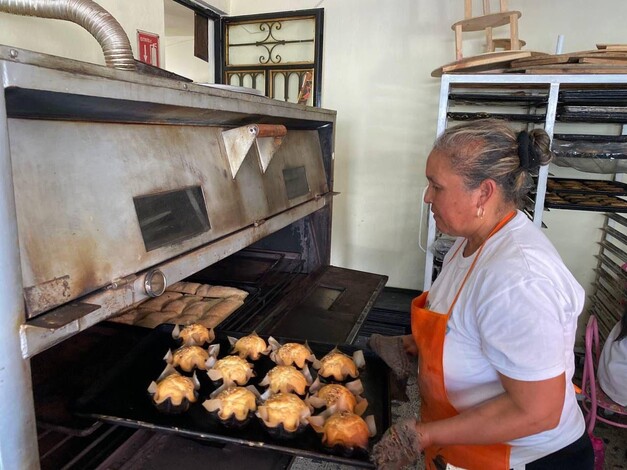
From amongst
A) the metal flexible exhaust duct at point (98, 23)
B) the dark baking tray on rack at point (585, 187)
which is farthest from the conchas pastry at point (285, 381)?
the dark baking tray on rack at point (585, 187)

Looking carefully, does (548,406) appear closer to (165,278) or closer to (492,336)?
(492,336)

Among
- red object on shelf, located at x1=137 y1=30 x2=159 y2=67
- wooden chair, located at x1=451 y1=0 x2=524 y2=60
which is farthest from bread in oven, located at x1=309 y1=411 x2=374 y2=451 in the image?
wooden chair, located at x1=451 y1=0 x2=524 y2=60

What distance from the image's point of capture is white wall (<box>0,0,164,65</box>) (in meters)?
1.72

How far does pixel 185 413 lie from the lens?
126cm

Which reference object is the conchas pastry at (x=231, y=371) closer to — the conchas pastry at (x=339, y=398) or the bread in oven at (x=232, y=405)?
the bread in oven at (x=232, y=405)

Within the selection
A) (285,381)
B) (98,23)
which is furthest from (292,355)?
(98,23)

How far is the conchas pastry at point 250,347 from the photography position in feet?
5.06

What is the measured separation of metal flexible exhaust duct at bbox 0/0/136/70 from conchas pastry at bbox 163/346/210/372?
976mm

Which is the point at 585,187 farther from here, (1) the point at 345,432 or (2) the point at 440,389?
(1) the point at 345,432

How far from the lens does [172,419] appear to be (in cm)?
122

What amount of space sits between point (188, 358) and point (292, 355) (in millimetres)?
357

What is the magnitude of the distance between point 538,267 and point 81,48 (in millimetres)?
2150

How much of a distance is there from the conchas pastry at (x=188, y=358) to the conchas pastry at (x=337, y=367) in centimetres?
40

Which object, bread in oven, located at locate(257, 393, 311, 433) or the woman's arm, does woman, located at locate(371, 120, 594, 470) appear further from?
bread in oven, located at locate(257, 393, 311, 433)
